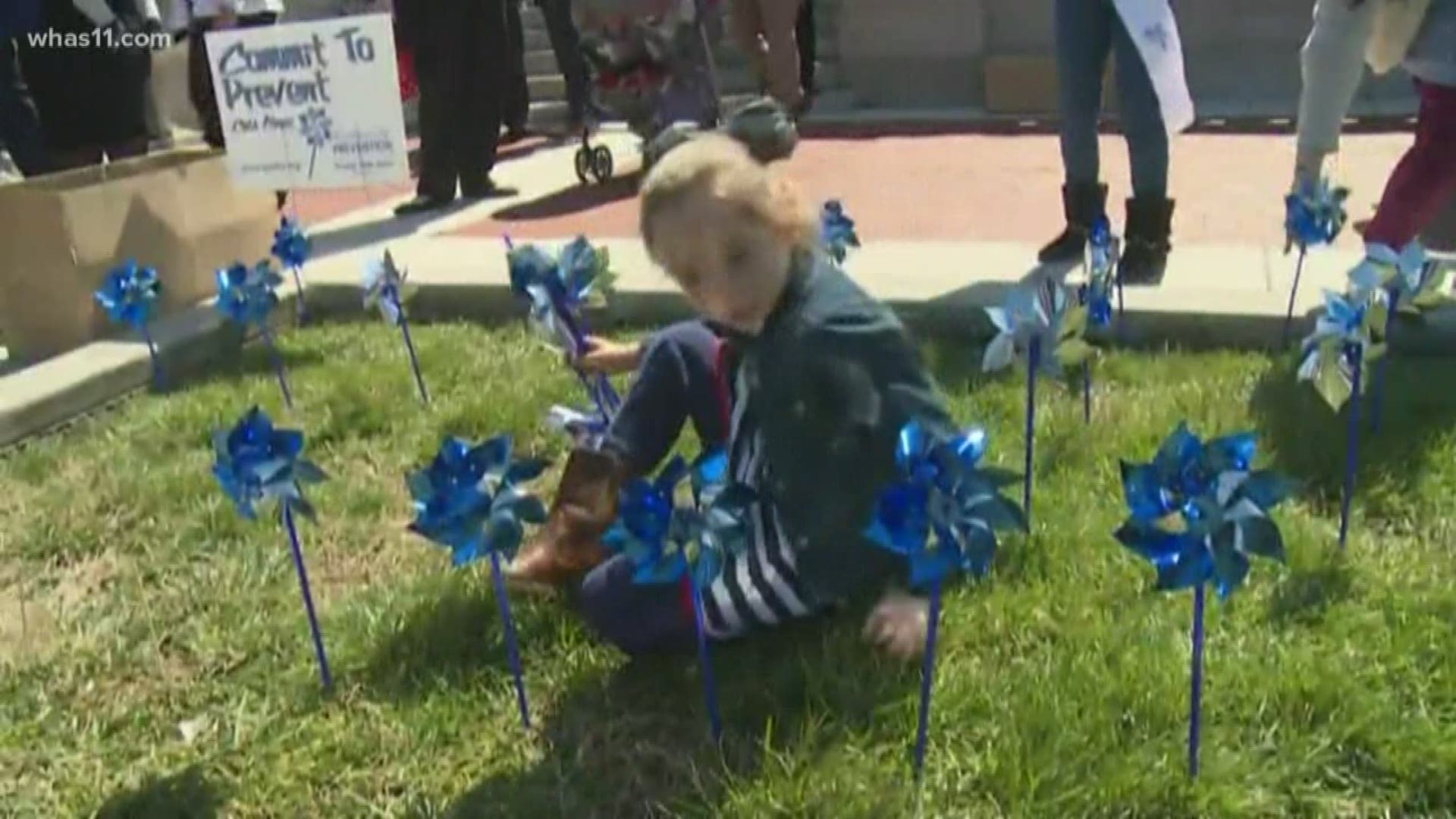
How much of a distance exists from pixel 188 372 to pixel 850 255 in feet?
6.42

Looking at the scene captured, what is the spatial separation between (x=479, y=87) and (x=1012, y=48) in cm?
424

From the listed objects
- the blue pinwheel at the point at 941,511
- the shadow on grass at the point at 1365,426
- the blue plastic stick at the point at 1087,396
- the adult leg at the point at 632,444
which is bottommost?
the shadow on grass at the point at 1365,426

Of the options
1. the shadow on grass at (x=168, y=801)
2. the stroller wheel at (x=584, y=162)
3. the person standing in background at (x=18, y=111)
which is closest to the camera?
the shadow on grass at (x=168, y=801)

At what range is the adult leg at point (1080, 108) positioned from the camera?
4.36 m

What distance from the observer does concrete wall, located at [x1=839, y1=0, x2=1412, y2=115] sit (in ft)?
29.6

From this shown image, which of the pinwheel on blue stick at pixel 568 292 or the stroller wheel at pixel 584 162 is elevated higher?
the pinwheel on blue stick at pixel 568 292

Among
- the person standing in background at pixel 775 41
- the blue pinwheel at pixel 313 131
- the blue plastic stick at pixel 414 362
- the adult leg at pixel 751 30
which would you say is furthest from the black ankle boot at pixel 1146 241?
the adult leg at pixel 751 30

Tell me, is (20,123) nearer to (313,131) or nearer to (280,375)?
(313,131)

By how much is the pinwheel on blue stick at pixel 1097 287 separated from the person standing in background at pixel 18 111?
3.85 metres

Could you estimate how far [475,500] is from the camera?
6.92 ft

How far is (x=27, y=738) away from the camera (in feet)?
8.24

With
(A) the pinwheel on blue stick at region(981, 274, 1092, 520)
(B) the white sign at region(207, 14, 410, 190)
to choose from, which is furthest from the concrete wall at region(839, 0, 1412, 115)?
(A) the pinwheel on blue stick at region(981, 274, 1092, 520)

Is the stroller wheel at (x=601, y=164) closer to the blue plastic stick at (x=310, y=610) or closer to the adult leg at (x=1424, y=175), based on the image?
the adult leg at (x=1424, y=175)

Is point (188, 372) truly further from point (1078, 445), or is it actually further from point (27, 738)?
point (1078, 445)
